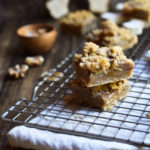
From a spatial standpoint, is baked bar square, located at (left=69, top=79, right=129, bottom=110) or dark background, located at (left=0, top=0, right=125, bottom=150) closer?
baked bar square, located at (left=69, top=79, right=129, bottom=110)

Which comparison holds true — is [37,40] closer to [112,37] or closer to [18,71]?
[18,71]

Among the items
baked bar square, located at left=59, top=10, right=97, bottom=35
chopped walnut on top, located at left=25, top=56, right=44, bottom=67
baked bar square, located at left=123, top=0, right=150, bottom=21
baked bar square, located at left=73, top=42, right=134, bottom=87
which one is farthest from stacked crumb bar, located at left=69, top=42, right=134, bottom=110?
baked bar square, located at left=59, top=10, right=97, bottom=35

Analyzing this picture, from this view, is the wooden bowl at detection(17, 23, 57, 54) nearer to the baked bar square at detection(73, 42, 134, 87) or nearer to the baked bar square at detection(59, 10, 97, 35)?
the baked bar square at detection(59, 10, 97, 35)

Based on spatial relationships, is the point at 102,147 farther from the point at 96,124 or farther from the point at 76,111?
the point at 76,111

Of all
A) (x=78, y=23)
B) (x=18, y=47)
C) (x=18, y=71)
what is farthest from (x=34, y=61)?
(x=78, y=23)

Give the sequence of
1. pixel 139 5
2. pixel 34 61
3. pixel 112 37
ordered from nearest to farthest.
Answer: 1. pixel 112 37
2. pixel 34 61
3. pixel 139 5

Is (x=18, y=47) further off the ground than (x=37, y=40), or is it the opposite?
(x=37, y=40)

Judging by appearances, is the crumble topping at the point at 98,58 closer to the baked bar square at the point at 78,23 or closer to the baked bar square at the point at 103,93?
the baked bar square at the point at 103,93
